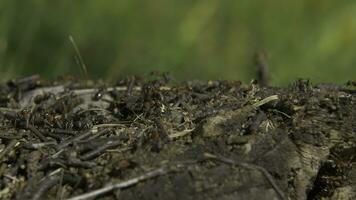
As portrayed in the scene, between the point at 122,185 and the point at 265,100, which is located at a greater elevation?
the point at 265,100

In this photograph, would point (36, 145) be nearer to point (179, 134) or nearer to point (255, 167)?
point (179, 134)

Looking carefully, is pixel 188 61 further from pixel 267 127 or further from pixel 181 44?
pixel 267 127

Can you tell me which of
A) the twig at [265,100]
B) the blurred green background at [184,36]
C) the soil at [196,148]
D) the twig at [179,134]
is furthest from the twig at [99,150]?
the blurred green background at [184,36]

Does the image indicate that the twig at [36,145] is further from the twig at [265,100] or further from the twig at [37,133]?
the twig at [265,100]

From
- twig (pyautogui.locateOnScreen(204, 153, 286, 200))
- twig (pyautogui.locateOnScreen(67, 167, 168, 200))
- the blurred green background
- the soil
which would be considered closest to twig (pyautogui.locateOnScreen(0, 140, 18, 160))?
the soil

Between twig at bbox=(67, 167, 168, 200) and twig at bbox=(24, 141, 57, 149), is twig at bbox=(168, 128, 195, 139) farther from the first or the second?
twig at bbox=(24, 141, 57, 149)

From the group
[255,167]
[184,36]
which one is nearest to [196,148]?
[255,167]
